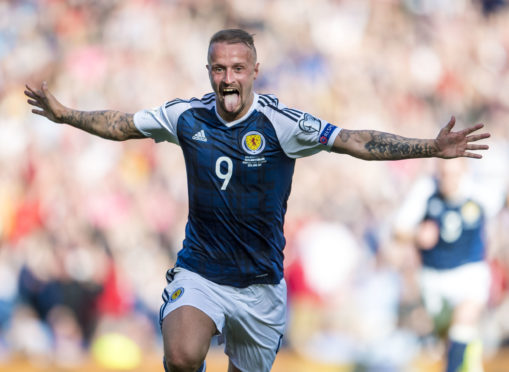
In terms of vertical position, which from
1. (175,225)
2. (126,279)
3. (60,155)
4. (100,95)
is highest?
(100,95)

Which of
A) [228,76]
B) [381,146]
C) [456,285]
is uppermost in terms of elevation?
[228,76]

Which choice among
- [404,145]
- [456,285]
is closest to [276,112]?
[404,145]

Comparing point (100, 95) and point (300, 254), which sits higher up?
point (100, 95)

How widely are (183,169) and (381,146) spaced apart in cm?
631

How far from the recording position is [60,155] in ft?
35.4

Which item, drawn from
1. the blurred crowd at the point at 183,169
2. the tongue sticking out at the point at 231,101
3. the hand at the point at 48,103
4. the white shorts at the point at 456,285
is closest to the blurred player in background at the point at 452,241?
the white shorts at the point at 456,285

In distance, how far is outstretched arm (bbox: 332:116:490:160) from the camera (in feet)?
14.9

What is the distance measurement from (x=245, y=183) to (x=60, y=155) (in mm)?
6401

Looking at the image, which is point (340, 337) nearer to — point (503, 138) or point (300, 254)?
point (300, 254)

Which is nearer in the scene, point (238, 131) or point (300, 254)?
point (238, 131)

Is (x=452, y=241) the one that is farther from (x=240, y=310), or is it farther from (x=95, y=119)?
(x=95, y=119)

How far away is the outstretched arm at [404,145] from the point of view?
4527 millimetres

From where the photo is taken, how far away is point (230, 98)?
4758mm

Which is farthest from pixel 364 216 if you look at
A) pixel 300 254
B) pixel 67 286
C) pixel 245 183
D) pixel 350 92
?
pixel 245 183
